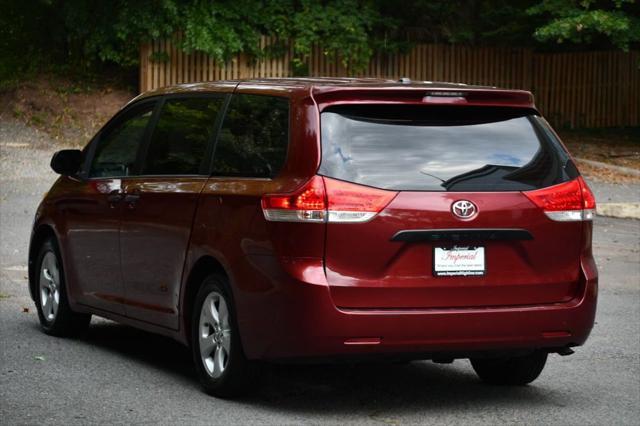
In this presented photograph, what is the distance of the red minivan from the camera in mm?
7297

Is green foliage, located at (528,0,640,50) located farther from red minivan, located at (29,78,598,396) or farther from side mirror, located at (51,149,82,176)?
red minivan, located at (29,78,598,396)

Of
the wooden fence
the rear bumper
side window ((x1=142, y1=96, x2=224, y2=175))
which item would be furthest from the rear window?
the wooden fence

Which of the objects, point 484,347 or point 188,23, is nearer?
point 484,347

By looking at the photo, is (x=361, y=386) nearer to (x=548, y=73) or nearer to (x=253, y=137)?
(x=253, y=137)

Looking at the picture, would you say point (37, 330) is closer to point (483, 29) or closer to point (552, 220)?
point (552, 220)

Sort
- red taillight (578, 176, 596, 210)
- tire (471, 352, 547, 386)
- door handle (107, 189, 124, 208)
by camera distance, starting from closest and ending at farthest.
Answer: red taillight (578, 176, 596, 210), tire (471, 352, 547, 386), door handle (107, 189, 124, 208)

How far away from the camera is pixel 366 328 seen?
7.30m

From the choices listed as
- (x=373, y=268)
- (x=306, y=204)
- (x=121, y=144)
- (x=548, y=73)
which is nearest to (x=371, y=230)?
(x=373, y=268)

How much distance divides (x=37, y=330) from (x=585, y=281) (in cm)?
432

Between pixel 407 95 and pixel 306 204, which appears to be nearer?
pixel 306 204

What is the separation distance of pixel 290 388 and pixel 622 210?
482 inches

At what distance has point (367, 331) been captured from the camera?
730 centimetres

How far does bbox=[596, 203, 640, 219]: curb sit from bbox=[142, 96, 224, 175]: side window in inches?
466

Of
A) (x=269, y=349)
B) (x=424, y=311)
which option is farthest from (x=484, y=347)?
(x=269, y=349)
